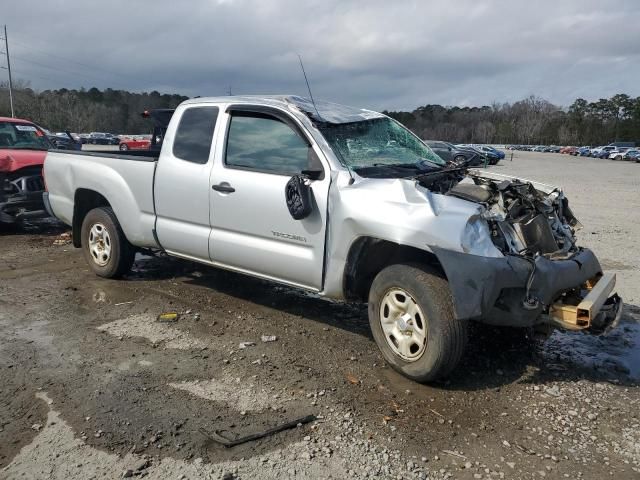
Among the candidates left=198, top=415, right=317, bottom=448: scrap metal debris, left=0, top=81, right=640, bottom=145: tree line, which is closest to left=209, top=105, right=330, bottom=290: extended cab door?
left=198, top=415, right=317, bottom=448: scrap metal debris

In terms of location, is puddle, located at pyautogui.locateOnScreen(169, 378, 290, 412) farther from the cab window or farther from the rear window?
the rear window

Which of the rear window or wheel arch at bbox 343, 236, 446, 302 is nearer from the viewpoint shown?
wheel arch at bbox 343, 236, 446, 302

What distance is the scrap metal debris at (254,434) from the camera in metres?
3.18

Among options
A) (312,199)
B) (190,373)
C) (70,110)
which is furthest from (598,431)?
(70,110)

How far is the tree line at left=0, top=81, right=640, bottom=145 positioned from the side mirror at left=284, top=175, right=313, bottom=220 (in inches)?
2453

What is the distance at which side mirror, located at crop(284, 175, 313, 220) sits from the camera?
168 inches

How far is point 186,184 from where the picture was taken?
17.2 ft

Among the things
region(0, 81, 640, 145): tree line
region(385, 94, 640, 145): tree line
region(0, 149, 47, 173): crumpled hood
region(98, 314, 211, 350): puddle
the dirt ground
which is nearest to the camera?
the dirt ground

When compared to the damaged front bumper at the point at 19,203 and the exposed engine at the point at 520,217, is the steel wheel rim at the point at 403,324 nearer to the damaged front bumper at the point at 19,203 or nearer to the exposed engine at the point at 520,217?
the exposed engine at the point at 520,217

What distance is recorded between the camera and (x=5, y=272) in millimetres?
6910

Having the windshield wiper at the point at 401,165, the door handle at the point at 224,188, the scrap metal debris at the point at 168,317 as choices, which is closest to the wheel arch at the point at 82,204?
the scrap metal debris at the point at 168,317

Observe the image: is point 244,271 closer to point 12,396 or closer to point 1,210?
point 12,396

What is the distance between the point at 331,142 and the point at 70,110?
87.7 m

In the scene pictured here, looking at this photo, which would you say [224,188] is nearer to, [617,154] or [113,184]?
[113,184]
